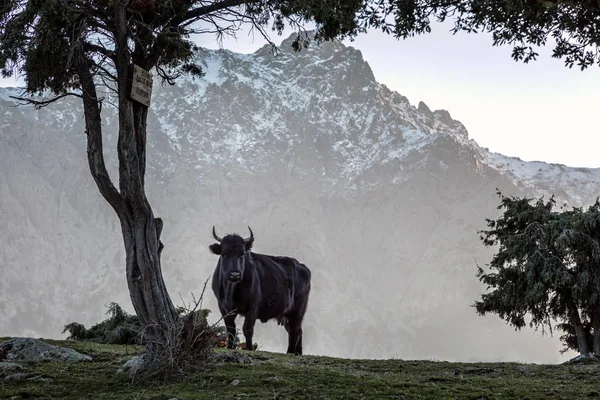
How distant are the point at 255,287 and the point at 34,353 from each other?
327 inches

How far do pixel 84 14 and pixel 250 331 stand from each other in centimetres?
1159

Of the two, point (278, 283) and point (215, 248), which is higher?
point (215, 248)

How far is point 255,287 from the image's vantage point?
21141 mm

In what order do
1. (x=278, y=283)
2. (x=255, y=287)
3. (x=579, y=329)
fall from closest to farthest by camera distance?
(x=255, y=287) < (x=278, y=283) < (x=579, y=329)

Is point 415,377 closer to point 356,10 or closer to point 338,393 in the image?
point 338,393

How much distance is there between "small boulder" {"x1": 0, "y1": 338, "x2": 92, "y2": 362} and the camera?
13.9 metres

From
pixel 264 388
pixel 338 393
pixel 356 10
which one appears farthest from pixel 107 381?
pixel 356 10

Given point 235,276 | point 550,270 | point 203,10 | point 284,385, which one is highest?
point 203,10

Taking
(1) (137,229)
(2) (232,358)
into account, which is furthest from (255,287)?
(1) (137,229)

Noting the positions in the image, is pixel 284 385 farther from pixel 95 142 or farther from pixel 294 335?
pixel 294 335

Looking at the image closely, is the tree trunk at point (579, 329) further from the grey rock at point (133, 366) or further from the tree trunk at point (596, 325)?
the grey rock at point (133, 366)

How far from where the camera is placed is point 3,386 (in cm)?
1062

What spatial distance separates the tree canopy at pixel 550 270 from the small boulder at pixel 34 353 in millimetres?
19665

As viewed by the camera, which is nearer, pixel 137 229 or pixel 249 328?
pixel 137 229
